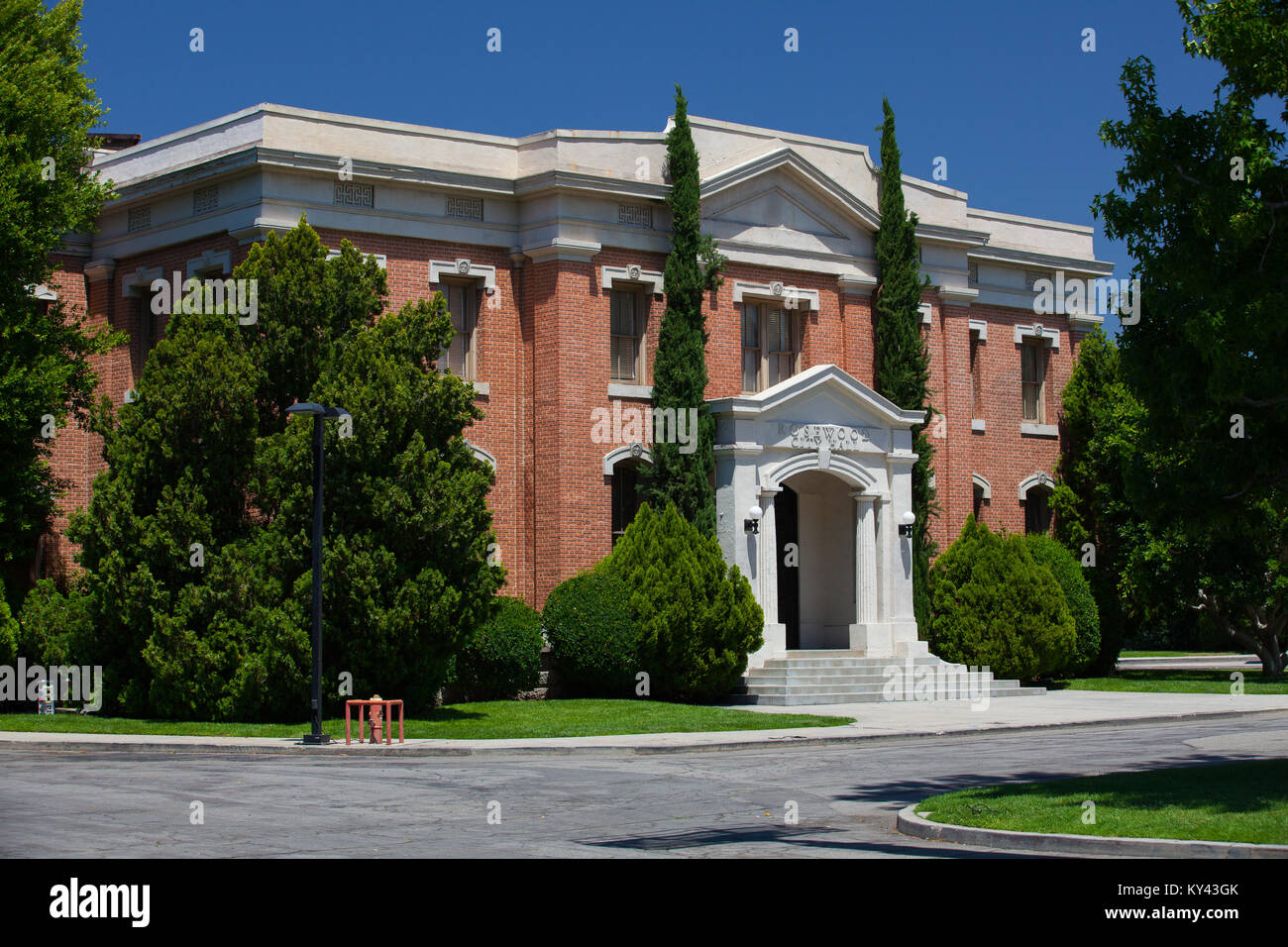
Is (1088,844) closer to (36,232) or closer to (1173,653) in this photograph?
(36,232)

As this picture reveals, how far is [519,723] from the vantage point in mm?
25062

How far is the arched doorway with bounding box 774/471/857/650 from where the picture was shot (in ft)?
113

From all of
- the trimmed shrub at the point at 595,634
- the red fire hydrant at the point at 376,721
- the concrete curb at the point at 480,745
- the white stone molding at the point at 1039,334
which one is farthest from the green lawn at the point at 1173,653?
the red fire hydrant at the point at 376,721

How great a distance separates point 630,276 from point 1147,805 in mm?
20123

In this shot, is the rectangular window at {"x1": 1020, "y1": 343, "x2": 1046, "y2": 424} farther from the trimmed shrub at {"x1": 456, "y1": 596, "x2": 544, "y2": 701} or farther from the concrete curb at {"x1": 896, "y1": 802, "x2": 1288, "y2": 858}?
the concrete curb at {"x1": 896, "y1": 802, "x2": 1288, "y2": 858}

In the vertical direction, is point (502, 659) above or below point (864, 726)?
above

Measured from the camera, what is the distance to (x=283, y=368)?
27.0m

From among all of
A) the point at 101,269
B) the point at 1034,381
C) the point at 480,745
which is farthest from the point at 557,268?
the point at 1034,381

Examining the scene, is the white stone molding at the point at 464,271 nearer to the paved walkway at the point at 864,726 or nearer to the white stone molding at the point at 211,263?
the white stone molding at the point at 211,263

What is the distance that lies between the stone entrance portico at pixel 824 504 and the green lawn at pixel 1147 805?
1573 cm

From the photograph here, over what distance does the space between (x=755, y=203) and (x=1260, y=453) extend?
19837mm

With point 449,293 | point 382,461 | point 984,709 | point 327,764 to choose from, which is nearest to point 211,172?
point 449,293

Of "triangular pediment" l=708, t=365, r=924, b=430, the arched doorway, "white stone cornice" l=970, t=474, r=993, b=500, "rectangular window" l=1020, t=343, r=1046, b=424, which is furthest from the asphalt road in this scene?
"rectangular window" l=1020, t=343, r=1046, b=424

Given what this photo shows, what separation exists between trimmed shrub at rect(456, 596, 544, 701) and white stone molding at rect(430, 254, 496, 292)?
21.2 ft
